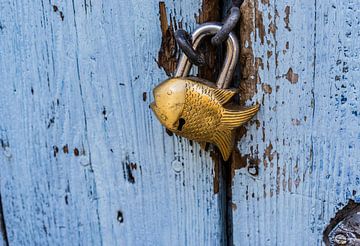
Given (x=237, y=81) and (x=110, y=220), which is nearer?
(x=237, y=81)

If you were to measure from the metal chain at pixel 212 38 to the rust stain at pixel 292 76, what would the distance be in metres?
0.09

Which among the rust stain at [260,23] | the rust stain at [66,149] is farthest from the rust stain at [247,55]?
the rust stain at [66,149]

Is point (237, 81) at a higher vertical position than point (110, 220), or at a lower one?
higher

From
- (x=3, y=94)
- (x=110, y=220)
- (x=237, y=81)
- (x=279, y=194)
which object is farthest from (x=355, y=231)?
(x=3, y=94)

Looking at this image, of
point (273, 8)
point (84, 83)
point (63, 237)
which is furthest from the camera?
point (63, 237)

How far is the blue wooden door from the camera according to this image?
1.89 feet

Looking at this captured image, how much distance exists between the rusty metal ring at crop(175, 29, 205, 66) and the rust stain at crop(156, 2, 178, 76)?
0.19 feet

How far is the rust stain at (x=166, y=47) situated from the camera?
1.99 feet

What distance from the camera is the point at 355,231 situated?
0.61 m

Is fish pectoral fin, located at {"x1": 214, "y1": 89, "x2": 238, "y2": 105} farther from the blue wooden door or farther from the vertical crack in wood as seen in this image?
the vertical crack in wood

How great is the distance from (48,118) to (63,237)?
19cm

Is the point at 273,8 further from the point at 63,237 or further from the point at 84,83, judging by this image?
the point at 63,237

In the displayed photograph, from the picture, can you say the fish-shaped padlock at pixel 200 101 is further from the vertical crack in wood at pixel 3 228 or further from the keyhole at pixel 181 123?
the vertical crack in wood at pixel 3 228

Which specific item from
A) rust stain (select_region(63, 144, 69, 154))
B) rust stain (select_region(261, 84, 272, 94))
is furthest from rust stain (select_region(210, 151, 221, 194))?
rust stain (select_region(63, 144, 69, 154))
